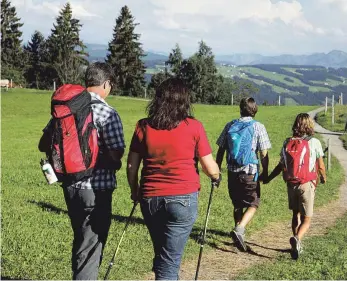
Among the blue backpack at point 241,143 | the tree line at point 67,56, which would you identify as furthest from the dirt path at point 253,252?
the tree line at point 67,56

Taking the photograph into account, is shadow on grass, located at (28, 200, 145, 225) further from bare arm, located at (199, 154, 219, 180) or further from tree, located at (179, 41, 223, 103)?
tree, located at (179, 41, 223, 103)

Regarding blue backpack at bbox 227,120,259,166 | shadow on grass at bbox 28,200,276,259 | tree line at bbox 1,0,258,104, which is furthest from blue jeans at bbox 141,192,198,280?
tree line at bbox 1,0,258,104

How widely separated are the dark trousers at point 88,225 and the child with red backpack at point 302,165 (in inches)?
127

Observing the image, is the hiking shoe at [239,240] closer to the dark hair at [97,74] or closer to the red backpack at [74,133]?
the red backpack at [74,133]

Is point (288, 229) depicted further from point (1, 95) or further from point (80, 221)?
point (1, 95)

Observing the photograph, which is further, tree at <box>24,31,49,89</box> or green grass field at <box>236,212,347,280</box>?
tree at <box>24,31,49,89</box>

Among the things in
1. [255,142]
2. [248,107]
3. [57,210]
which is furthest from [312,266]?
[57,210]

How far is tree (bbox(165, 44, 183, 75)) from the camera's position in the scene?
92812mm

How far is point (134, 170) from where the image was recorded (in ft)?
15.1

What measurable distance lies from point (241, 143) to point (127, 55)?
76653 millimetres

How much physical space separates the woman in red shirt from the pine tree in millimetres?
76115

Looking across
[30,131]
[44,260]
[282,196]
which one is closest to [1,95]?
[30,131]

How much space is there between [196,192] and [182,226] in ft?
1.07

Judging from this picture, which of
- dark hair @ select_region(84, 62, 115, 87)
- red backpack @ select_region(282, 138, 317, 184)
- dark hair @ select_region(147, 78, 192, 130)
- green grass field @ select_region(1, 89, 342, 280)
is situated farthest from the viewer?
red backpack @ select_region(282, 138, 317, 184)
